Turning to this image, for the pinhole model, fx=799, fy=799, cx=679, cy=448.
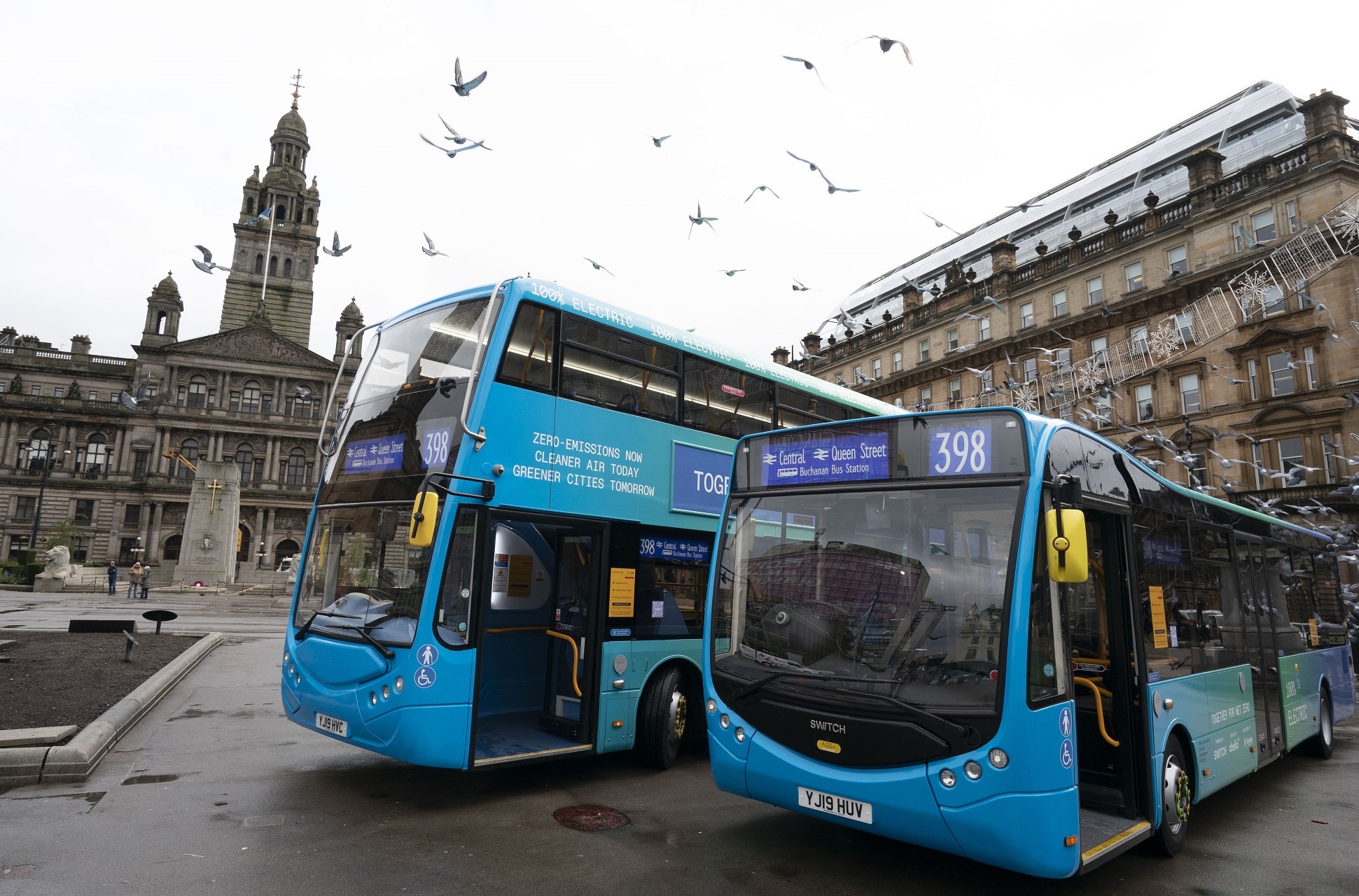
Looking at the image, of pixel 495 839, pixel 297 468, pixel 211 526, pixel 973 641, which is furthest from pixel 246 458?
pixel 973 641

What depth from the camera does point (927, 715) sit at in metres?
4.63

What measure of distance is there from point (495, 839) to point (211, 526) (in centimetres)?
4474

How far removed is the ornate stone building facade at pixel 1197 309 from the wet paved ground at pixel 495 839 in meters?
14.8

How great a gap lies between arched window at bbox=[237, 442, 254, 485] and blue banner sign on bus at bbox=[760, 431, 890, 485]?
85.5 m

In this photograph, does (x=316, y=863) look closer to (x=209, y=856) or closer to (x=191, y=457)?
(x=209, y=856)

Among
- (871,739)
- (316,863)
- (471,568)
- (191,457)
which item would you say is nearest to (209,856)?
(316,863)

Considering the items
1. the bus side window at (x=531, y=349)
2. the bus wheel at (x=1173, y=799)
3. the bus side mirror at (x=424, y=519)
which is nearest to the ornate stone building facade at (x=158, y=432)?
the bus side window at (x=531, y=349)

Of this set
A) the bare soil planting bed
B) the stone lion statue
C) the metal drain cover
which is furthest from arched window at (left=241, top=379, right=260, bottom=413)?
the metal drain cover

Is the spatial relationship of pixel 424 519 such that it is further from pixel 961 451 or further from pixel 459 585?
pixel 961 451

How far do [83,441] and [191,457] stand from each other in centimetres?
1029

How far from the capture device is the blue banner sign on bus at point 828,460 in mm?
5559

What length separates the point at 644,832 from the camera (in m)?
6.09

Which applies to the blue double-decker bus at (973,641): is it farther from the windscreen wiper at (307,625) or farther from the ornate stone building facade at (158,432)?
the ornate stone building facade at (158,432)

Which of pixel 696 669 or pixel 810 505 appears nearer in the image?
pixel 810 505
